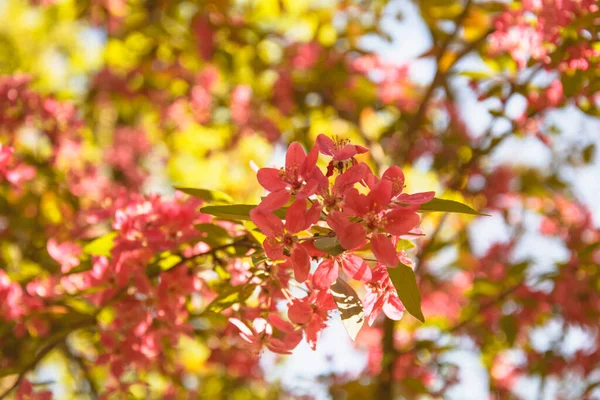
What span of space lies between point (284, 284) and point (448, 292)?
268cm

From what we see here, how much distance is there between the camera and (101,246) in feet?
5.62

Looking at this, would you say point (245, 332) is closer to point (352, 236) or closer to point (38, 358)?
point (352, 236)

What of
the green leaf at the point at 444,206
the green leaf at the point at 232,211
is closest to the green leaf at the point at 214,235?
the green leaf at the point at 232,211

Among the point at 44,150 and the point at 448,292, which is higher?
the point at 44,150

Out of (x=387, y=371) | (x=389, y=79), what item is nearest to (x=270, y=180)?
(x=387, y=371)

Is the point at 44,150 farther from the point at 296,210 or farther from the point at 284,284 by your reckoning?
the point at 296,210

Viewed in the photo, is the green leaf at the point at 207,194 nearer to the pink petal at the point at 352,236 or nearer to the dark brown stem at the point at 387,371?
the pink petal at the point at 352,236

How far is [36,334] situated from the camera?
211 cm

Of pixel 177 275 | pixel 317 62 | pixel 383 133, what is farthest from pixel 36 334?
pixel 317 62

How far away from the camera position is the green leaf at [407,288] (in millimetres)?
1227

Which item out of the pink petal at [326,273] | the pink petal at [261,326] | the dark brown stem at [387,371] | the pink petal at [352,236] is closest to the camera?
the pink petal at [352,236]

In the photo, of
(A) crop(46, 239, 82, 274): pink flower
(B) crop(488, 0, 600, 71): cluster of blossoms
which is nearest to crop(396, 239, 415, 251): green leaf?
(B) crop(488, 0, 600, 71): cluster of blossoms

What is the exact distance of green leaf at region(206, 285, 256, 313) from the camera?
4.86 feet

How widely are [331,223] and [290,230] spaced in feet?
0.28
